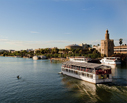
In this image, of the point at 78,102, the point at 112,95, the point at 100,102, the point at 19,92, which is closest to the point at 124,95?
the point at 112,95

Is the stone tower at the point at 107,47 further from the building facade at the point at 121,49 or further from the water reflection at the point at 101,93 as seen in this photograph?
the water reflection at the point at 101,93

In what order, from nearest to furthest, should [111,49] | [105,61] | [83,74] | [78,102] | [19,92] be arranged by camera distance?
[78,102], [19,92], [83,74], [105,61], [111,49]

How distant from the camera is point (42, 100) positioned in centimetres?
2795

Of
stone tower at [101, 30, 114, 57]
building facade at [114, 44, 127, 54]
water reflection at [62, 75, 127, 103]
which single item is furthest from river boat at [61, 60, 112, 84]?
building facade at [114, 44, 127, 54]

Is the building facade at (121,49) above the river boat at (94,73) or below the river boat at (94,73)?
above

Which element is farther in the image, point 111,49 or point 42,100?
point 111,49

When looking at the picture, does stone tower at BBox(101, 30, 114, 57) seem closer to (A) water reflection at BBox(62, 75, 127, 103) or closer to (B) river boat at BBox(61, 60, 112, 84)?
(B) river boat at BBox(61, 60, 112, 84)

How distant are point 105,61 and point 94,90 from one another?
8006 cm

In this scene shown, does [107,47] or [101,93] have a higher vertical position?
[107,47]

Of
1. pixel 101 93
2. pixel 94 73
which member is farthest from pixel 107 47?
pixel 101 93

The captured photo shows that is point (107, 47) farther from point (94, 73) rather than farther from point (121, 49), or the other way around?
point (94, 73)

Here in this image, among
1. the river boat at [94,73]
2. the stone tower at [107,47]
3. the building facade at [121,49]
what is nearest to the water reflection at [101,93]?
the river boat at [94,73]

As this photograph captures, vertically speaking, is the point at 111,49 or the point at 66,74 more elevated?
the point at 111,49

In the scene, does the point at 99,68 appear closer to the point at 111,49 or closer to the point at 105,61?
the point at 105,61
